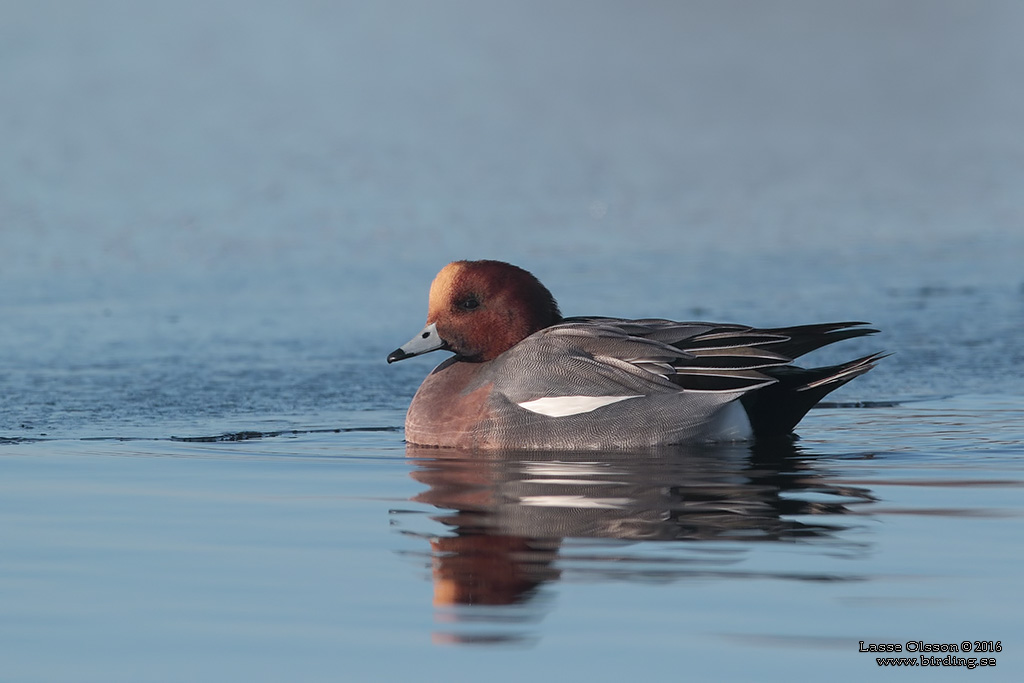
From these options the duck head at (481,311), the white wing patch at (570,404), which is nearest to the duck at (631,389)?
the white wing patch at (570,404)

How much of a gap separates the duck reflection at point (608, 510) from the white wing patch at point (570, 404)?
0.20m

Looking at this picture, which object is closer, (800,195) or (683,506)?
(683,506)

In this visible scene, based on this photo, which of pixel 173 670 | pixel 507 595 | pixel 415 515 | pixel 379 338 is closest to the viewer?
pixel 173 670

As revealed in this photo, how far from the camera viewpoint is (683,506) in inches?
220

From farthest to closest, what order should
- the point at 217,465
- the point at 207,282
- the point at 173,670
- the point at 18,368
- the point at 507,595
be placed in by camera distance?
the point at 207,282 → the point at 18,368 → the point at 217,465 → the point at 507,595 → the point at 173,670

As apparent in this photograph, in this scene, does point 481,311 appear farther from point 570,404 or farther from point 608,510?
point 608,510

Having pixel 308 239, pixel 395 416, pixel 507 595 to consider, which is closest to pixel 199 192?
pixel 308 239

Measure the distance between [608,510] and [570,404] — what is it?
1689mm

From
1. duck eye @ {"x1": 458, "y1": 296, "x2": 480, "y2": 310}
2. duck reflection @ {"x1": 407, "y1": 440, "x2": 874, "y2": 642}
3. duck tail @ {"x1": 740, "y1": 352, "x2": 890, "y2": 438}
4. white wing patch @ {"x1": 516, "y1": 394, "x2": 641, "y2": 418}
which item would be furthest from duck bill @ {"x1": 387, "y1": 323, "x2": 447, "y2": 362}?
duck tail @ {"x1": 740, "y1": 352, "x2": 890, "y2": 438}

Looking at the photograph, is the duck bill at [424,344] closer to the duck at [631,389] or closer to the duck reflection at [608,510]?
the duck at [631,389]

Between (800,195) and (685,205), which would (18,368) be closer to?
(685,205)

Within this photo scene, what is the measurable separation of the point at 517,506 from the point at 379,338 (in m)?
5.13

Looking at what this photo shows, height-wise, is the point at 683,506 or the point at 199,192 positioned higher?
the point at 199,192

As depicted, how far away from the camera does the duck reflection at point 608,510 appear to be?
15.0ft
